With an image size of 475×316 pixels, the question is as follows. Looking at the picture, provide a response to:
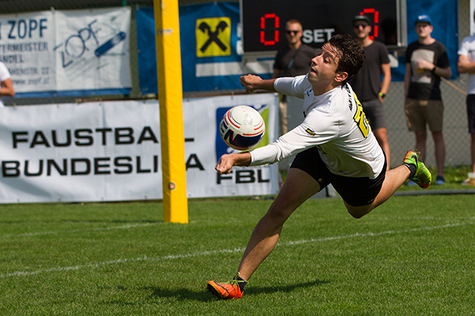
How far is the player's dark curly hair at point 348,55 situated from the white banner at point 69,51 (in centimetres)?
896

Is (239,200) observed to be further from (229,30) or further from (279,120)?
(229,30)

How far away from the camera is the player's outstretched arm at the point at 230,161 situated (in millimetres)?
3531

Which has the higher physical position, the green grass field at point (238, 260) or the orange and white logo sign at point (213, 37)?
the orange and white logo sign at point (213, 37)

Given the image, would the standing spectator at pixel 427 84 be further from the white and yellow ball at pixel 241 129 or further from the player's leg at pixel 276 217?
the white and yellow ball at pixel 241 129

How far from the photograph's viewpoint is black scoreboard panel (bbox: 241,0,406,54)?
1202cm

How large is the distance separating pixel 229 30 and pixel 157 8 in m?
4.80

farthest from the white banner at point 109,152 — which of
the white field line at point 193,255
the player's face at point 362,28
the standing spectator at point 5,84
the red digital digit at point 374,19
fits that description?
the white field line at point 193,255

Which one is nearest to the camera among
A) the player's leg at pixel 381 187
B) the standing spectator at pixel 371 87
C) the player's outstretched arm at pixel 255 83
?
the player's leg at pixel 381 187

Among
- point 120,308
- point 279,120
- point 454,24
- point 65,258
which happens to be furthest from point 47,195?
point 454,24

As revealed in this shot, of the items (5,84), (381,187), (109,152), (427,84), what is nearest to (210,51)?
(109,152)

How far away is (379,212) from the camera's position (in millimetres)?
8625

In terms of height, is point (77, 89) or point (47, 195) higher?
point (77, 89)

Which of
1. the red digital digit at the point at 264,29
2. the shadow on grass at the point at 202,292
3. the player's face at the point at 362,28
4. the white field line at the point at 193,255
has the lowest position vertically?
the white field line at the point at 193,255

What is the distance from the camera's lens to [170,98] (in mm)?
8086
